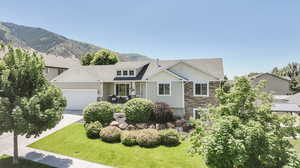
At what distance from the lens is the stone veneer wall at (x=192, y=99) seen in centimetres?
1762

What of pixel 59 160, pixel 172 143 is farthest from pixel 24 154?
pixel 172 143

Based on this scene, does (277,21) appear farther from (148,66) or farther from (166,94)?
(148,66)

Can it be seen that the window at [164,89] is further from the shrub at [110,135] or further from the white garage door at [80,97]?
the white garage door at [80,97]

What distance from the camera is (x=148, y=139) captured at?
452 inches

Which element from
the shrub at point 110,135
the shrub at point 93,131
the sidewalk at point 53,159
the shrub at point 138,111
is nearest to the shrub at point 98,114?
the shrub at point 93,131

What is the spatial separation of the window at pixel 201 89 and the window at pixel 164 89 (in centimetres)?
302

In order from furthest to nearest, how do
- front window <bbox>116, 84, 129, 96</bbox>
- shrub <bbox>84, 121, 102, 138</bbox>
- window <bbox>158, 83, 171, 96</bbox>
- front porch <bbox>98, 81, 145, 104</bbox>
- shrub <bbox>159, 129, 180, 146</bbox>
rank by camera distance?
1. front window <bbox>116, 84, 129, 96</bbox>
2. front porch <bbox>98, 81, 145, 104</bbox>
3. window <bbox>158, 83, 171, 96</bbox>
4. shrub <bbox>84, 121, 102, 138</bbox>
5. shrub <bbox>159, 129, 180, 146</bbox>

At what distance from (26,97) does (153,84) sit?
1303 cm

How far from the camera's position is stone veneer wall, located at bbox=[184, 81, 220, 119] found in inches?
694

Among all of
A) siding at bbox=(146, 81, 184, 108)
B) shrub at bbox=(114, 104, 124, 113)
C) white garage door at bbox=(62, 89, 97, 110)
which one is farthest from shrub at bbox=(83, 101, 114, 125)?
white garage door at bbox=(62, 89, 97, 110)

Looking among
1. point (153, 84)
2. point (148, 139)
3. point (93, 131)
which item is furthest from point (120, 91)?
point (148, 139)

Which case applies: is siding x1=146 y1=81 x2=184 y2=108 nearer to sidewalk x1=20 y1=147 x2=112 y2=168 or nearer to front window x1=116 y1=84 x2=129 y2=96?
front window x1=116 y1=84 x2=129 y2=96

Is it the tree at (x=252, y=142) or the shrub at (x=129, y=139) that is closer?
the tree at (x=252, y=142)

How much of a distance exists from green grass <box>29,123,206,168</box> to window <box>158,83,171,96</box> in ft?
24.6
